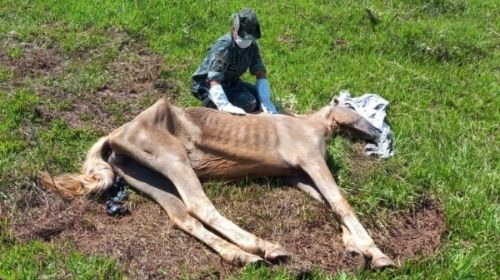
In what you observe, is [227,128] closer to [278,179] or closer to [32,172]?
[278,179]

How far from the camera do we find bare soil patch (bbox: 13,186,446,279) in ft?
16.2

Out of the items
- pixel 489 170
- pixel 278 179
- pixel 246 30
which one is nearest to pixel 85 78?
pixel 246 30

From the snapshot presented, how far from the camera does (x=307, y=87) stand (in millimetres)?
8281

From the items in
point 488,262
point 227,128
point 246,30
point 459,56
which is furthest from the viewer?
point 459,56

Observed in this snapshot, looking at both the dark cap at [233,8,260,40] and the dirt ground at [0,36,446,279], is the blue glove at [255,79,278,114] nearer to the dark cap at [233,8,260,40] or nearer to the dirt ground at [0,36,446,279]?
the dark cap at [233,8,260,40]

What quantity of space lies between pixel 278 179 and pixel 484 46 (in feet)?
17.1

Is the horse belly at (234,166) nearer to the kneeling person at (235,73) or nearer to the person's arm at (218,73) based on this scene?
the kneeling person at (235,73)

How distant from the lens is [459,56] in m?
9.43

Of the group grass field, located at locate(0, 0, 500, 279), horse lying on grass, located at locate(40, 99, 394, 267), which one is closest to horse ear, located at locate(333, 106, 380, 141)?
grass field, located at locate(0, 0, 500, 279)

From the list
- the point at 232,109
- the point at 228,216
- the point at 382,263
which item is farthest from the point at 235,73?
the point at 382,263

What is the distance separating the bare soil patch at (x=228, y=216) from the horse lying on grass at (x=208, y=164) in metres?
0.11

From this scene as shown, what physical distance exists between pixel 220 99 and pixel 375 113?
1847 millimetres

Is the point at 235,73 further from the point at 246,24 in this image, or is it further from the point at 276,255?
the point at 276,255

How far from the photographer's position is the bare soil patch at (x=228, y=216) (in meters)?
4.93
